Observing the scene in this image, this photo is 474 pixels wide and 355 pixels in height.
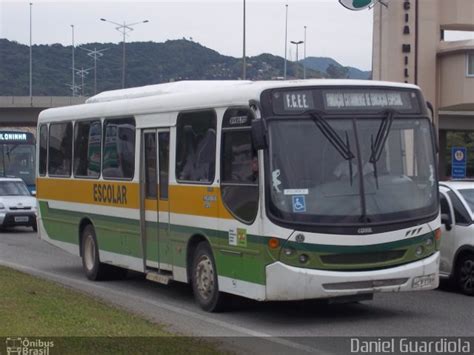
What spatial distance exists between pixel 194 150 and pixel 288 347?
145 inches

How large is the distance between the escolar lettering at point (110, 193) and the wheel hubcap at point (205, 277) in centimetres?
263

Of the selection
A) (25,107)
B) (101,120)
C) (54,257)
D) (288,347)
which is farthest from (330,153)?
(25,107)

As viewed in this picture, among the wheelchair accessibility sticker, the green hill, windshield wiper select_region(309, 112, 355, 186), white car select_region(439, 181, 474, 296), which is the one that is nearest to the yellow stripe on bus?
the wheelchair accessibility sticker

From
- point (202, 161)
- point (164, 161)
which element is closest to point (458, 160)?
point (164, 161)

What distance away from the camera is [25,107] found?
62656mm

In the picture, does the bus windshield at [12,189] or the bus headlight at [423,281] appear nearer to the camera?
the bus headlight at [423,281]

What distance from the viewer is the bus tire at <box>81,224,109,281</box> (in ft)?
53.8

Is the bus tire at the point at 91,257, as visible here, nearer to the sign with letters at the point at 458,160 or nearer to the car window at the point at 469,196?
the car window at the point at 469,196

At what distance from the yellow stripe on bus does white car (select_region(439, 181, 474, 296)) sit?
4.07 m

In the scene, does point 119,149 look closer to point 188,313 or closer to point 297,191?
point 188,313

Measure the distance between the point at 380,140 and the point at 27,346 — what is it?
5052mm

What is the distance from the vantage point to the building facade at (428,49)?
40781 millimetres

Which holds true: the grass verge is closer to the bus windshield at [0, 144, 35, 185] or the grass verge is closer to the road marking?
the road marking

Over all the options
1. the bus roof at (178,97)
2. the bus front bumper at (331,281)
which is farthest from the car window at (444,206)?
the bus front bumper at (331,281)
